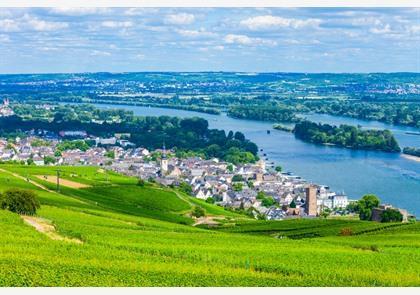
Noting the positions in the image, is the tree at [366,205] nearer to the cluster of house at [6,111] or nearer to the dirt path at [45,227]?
the dirt path at [45,227]

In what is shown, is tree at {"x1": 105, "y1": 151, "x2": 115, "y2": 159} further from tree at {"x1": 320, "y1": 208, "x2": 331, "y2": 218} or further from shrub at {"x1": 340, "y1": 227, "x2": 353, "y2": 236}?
shrub at {"x1": 340, "y1": 227, "x2": 353, "y2": 236}

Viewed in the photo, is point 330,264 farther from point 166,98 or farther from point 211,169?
point 166,98

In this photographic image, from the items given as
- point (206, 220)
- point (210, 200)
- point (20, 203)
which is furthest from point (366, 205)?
point (20, 203)

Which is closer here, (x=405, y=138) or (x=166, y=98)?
(x=405, y=138)

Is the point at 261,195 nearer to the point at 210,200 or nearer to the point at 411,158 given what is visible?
the point at 210,200

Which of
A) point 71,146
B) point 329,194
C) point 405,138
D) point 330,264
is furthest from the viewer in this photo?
point 405,138

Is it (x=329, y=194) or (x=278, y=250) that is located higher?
(x=278, y=250)

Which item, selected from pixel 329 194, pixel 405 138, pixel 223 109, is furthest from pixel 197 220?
pixel 223 109

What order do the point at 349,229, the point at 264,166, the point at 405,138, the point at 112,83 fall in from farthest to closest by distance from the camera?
the point at 112,83 → the point at 405,138 → the point at 264,166 → the point at 349,229

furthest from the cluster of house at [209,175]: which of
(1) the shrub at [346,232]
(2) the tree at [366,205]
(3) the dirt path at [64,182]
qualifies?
(3) the dirt path at [64,182]
